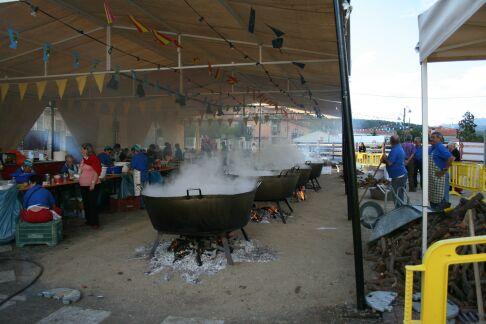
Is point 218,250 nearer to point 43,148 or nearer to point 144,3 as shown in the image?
point 144,3

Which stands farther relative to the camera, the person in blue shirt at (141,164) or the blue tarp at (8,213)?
the person in blue shirt at (141,164)

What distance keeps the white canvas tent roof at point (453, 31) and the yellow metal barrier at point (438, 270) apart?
157 centimetres

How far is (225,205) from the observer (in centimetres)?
484

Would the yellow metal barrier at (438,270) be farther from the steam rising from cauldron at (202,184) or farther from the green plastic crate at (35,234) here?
the green plastic crate at (35,234)

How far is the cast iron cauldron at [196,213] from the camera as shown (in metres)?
4.72

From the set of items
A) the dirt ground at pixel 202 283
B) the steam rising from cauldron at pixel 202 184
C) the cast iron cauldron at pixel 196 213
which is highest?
the steam rising from cauldron at pixel 202 184

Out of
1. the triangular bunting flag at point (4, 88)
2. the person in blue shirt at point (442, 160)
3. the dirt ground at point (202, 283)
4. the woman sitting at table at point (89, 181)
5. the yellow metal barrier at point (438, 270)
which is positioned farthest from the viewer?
the triangular bunting flag at point (4, 88)

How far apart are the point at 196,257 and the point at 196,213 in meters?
0.74

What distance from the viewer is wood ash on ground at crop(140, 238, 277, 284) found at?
4809mm

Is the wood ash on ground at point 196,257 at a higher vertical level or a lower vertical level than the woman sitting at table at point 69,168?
lower

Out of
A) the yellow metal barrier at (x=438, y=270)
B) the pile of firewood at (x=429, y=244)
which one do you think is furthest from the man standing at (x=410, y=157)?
the yellow metal barrier at (x=438, y=270)

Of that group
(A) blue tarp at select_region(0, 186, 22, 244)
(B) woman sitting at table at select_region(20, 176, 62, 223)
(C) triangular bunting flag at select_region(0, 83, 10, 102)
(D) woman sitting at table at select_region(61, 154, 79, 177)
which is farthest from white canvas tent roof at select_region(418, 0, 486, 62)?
(C) triangular bunting flag at select_region(0, 83, 10, 102)

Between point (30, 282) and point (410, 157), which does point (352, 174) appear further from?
point (410, 157)

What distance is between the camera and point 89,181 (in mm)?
7215
